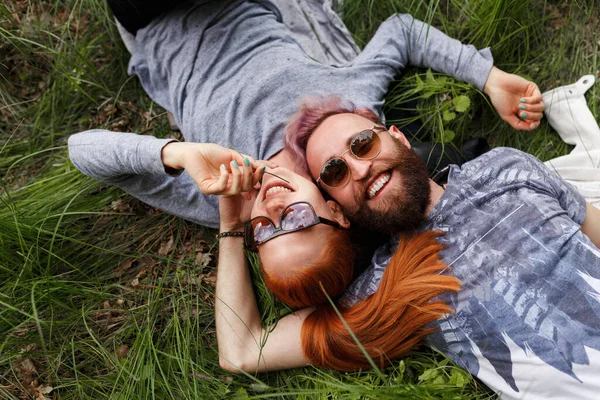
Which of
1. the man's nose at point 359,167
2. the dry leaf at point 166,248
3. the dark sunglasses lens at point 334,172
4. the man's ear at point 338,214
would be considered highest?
the man's nose at point 359,167

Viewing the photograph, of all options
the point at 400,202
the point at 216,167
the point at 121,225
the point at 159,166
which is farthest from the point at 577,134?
the point at 121,225

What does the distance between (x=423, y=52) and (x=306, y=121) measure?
1234 mm

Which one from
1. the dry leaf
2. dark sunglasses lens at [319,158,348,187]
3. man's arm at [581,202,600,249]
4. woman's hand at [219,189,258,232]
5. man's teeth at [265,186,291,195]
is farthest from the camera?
the dry leaf

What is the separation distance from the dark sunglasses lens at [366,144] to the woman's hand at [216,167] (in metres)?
0.63

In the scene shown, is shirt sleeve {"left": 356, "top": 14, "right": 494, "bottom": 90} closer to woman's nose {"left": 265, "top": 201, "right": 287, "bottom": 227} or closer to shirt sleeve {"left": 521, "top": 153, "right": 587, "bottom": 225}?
shirt sleeve {"left": 521, "top": 153, "right": 587, "bottom": 225}

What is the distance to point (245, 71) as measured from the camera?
3473mm

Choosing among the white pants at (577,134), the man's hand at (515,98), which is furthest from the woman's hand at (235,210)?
the white pants at (577,134)

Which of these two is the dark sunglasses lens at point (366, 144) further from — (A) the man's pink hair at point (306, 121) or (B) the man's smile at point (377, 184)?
(A) the man's pink hair at point (306, 121)

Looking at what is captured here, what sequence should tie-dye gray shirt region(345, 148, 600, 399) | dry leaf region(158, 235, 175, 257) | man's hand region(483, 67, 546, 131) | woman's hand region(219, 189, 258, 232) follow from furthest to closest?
dry leaf region(158, 235, 175, 257)
man's hand region(483, 67, 546, 131)
woman's hand region(219, 189, 258, 232)
tie-dye gray shirt region(345, 148, 600, 399)

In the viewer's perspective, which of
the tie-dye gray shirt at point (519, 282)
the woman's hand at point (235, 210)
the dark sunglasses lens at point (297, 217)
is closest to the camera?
the tie-dye gray shirt at point (519, 282)

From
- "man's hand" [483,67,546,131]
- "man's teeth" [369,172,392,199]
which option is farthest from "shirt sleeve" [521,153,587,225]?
"man's teeth" [369,172,392,199]

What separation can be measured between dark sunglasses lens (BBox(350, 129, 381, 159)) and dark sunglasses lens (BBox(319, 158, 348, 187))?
12 cm

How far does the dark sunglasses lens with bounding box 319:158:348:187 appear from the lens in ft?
9.48

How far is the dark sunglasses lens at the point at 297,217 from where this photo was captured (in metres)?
2.65
